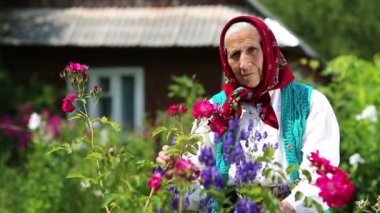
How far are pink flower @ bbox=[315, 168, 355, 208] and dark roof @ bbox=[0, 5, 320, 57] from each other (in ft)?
31.4

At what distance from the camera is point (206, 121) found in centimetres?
311

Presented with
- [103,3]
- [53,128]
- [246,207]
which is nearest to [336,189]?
[246,207]

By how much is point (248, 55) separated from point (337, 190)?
0.87 metres

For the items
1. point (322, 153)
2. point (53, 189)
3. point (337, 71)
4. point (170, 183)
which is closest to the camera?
point (170, 183)

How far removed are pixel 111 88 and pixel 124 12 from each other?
1.07m

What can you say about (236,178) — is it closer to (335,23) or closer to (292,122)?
(292,122)

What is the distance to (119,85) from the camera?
1344 centimetres

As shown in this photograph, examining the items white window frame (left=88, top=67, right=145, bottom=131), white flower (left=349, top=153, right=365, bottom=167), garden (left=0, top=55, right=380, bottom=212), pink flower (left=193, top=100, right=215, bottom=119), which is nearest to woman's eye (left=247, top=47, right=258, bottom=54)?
garden (left=0, top=55, right=380, bottom=212)

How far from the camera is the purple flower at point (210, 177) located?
8.31 feet

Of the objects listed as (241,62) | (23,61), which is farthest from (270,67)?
(23,61)

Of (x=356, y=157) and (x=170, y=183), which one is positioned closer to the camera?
(x=170, y=183)

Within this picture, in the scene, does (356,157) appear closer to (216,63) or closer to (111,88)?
(216,63)

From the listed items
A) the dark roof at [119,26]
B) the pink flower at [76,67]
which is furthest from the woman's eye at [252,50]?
the dark roof at [119,26]

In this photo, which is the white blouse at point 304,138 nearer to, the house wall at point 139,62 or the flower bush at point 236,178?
the flower bush at point 236,178
